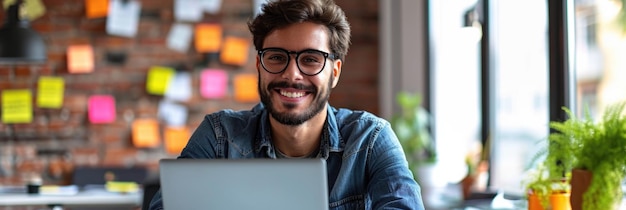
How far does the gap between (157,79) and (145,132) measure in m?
0.35

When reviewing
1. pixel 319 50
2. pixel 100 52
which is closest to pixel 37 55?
pixel 100 52

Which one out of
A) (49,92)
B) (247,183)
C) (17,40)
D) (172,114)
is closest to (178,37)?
(172,114)

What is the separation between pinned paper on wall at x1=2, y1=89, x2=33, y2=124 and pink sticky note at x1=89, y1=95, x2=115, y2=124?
0.39m

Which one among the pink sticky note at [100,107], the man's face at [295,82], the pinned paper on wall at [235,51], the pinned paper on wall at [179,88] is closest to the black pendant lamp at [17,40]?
the pink sticky note at [100,107]

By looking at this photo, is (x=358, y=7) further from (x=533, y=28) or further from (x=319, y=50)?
(x=319, y=50)

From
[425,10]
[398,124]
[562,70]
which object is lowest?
[398,124]

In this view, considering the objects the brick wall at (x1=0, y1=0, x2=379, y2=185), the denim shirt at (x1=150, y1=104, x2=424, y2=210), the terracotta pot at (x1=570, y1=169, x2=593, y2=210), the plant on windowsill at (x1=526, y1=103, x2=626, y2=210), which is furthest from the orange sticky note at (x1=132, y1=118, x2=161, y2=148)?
the terracotta pot at (x1=570, y1=169, x2=593, y2=210)

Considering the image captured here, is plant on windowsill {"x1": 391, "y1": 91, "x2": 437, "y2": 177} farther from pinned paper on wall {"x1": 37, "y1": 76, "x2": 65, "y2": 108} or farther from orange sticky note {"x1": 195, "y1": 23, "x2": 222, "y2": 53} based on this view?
pinned paper on wall {"x1": 37, "y1": 76, "x2": 65, "y2": 108}

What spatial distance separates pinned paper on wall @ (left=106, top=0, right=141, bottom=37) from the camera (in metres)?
5.68

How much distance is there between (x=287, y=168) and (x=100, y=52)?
4359mm

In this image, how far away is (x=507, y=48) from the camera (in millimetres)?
4301

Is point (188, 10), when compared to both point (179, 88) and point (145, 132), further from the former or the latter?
point (145, 132)

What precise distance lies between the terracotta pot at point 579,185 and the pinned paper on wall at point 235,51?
12.7 feet

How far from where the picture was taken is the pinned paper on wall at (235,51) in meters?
5.74
